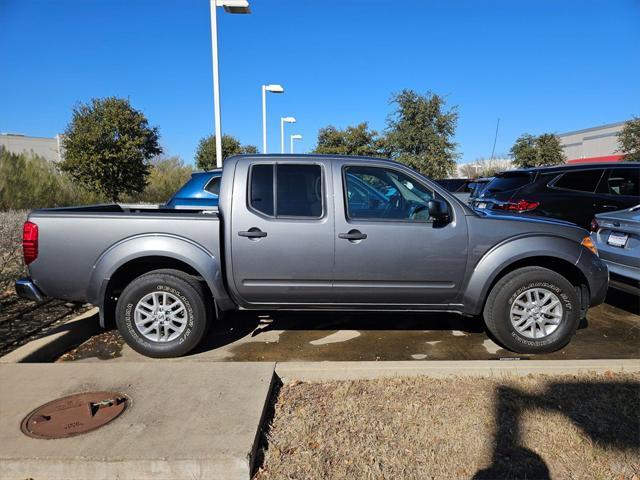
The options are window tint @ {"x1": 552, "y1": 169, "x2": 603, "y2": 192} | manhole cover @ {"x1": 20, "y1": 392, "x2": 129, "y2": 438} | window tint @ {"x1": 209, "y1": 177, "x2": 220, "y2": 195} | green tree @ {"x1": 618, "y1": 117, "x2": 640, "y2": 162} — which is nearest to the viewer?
manhole cover @ {"x1": 20, "y1": 392, "x2": 129, "y2": 438}

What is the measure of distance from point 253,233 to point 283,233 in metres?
0.27

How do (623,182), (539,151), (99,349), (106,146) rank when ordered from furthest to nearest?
(539,151), (106,146), (623,182), (99,349)

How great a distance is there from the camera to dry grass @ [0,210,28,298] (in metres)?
6.14

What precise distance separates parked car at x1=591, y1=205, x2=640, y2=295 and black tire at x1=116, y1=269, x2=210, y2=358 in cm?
472

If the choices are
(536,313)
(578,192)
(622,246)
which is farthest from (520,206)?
(536,313)

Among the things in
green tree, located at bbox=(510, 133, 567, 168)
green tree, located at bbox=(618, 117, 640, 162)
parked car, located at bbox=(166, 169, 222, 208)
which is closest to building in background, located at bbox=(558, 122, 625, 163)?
green tree, located at bbox=(510, 133, 567, 168)

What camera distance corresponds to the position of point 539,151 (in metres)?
32.4

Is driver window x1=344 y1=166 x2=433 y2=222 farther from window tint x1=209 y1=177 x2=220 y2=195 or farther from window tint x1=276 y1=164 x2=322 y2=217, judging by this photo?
window tint x1=209 y1=177 x2=220 y2=195

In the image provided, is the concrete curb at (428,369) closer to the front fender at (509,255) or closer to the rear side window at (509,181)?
the front fender at (509,255)

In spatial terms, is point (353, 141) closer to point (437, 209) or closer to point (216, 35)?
point (216, 35)

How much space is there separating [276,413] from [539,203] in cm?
616

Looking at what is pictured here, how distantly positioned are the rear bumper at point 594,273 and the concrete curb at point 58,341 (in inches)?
197

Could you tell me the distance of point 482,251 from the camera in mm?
4094

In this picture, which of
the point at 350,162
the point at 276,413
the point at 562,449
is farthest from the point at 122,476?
the point at 350,162
